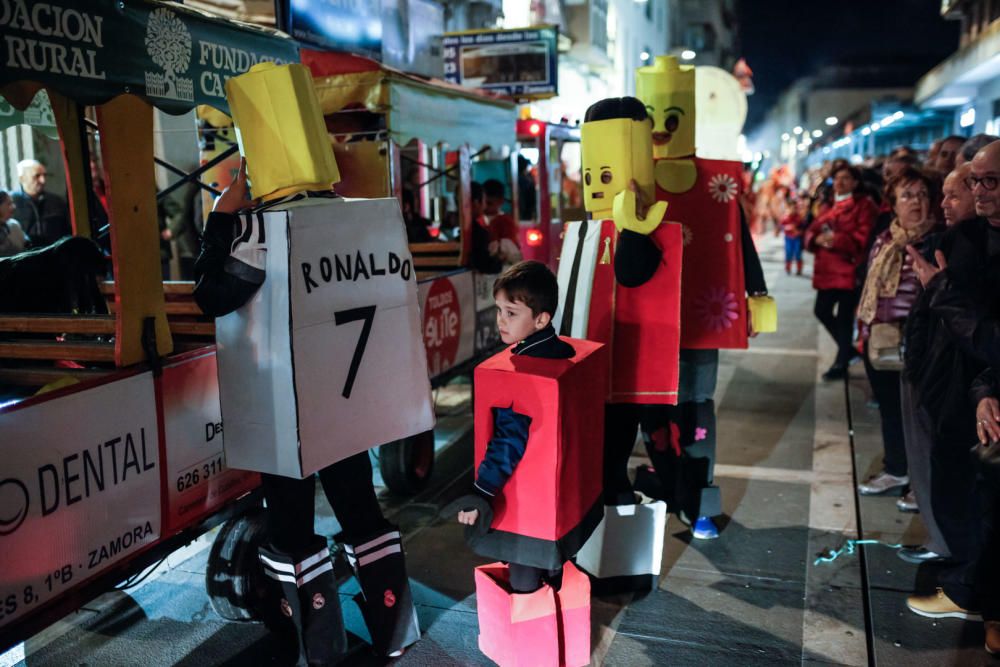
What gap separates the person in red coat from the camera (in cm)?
792

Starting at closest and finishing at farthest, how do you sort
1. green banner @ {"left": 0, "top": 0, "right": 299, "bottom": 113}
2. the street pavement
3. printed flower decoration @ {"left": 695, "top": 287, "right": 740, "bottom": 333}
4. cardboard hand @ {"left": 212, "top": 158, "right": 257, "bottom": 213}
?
green banner @ {"left": 0, "top": 0, "right": 299, "bottom": 113} < cardboard hand @ {"left": 212, "top": 158, "right": 257, "bottom": 213} < the street pavement < printed flower decoration @ {"left": 695, "top": 287, "right": 740, "bottom": 333}

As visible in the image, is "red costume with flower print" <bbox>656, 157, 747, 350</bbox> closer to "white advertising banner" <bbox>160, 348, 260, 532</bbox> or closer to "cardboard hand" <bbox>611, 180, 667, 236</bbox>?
"cardboard hand" <bbox>611, 180, 667, 236</bbox>

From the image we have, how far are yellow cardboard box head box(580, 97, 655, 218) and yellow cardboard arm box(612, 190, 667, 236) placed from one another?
12 centimetres

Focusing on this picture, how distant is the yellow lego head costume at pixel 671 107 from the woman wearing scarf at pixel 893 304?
1.38 m

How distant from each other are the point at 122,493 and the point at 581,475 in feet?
5.53

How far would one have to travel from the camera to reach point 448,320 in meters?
5.88

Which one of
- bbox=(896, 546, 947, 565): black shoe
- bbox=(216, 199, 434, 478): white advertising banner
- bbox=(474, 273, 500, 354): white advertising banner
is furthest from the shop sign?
bbox=(216, 199, 434, 478): white advertising banner

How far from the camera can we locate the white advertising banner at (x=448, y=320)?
5.51 m

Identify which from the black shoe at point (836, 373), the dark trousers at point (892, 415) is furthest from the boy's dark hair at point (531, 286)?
the black shoe at point (836, 373)

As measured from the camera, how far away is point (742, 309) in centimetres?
435

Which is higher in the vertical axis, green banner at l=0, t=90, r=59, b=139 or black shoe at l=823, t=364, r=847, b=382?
green banner at l=0, t=90, r=59, b=139

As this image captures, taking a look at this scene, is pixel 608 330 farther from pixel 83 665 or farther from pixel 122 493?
pixel 83 665

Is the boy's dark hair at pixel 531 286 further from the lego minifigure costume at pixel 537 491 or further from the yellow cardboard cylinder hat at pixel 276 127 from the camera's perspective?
the yellow cardboard cylinder hat at pixel 276 127

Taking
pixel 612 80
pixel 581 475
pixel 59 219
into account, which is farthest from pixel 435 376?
pixel 612 80
